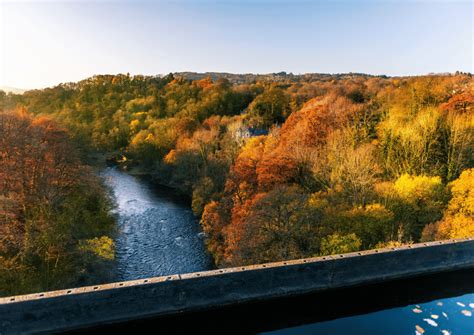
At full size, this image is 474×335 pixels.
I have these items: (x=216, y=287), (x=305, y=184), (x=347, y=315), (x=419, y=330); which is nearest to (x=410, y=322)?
(x=419, y=330)

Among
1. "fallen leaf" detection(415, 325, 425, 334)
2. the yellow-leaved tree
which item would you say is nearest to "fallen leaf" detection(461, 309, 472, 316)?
"fallen leaf" detection(415, 325, 425, 334)

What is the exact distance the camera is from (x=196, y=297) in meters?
9.28

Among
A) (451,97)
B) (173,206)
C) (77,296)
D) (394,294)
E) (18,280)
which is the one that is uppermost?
(451,97)

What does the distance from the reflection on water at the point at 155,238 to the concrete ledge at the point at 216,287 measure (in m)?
14.8

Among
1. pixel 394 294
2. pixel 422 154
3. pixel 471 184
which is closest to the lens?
pixel 394 294

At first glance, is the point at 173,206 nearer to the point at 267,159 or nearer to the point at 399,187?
the point at 267,159

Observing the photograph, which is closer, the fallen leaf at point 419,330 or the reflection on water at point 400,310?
the fallen leaf at point 419,330

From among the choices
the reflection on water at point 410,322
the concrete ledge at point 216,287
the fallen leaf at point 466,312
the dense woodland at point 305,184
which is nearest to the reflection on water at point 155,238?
the dense woodland at point 305,184

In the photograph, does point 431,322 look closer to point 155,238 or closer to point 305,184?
point 305,184

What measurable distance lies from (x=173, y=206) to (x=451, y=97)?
30.5 metres

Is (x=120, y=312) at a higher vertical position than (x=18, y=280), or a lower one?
higher

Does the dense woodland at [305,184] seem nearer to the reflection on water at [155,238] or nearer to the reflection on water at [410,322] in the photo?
the reflection on water at [155,238]

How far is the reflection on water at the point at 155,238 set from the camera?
80.2 feet

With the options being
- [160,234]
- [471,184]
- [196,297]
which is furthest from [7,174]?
[471,184]
